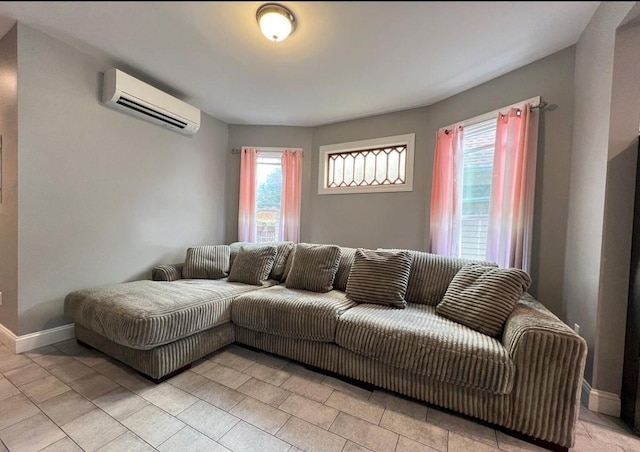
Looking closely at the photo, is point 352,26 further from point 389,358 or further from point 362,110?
point 362,110

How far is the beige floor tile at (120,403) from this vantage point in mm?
1322

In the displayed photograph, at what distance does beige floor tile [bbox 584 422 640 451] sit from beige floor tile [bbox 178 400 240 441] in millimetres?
1855

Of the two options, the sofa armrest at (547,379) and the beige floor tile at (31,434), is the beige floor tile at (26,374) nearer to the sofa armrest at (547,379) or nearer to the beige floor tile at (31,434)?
the beige floor tile at (31,434)

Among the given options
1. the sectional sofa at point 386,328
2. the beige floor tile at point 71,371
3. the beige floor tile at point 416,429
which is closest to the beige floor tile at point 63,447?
the sectional sofa at point 386,328

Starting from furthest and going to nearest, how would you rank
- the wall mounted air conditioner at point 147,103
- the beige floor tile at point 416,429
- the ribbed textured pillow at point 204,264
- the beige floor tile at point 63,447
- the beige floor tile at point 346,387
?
the ribbed textured pillow at point 204,264
the wall mounted air conditioner at point 147,103
the beige floor tile at point 346,387
the beige floor tile at point 416,429
the beige floor tile at point 63,447

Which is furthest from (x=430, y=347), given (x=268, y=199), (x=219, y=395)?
(x=268, y=199)

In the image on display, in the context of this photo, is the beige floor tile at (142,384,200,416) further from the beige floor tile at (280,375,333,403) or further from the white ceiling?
the white ceiling

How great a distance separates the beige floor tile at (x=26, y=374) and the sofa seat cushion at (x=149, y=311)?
1.06 ft

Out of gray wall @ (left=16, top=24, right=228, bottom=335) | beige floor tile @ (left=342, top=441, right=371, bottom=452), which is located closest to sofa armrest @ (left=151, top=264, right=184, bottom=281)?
gray wall @ (left=16, top=24, right=228, bottom=335)

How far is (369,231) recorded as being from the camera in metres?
3.05

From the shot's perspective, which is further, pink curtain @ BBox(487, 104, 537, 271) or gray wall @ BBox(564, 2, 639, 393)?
pink curtain @ BBox(487, 104, 537, 271)

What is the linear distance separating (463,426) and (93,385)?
2.16 metres

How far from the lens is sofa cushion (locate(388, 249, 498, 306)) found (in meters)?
1.96

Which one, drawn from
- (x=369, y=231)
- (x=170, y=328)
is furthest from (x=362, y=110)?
(x=170, y=328)
